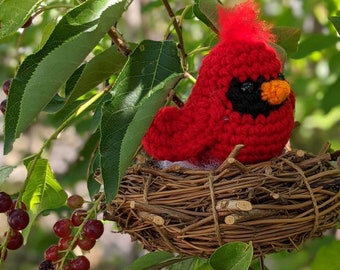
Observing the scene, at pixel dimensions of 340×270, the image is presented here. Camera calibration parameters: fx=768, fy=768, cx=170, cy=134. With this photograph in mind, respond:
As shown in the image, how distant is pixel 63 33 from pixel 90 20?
4 cm

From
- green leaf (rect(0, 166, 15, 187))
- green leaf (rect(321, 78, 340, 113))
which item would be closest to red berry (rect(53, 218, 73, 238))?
green leaf (rect(0, 166, 15, 187))

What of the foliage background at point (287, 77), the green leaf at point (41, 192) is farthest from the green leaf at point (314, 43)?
the green leaf at point (41, 192)

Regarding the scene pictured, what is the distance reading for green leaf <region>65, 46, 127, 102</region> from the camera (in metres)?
1.03

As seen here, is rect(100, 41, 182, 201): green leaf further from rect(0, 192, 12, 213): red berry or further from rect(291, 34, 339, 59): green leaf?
rect(291, 34, 339, 59): green leaf

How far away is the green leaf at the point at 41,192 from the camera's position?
46.4 inches

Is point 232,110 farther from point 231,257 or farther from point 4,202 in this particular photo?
point 4,202

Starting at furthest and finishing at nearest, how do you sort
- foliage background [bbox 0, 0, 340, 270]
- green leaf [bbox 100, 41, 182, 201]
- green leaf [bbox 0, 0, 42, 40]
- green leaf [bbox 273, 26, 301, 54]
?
foliage background [bbox 0, 0, 340, 270] → green leaf [bbox 273, 26, 301, 54] → green leaf [bbox 0, 0, 42, 40] → green leaf [bbox 100, 41, 182, 201]

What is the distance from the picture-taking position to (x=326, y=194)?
94 centimetres

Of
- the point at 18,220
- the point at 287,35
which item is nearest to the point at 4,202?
the point at 18,220

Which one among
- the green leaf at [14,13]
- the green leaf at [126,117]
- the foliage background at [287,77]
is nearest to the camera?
the green leaf at [126,117]

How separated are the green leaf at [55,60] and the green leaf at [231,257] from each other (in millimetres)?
264

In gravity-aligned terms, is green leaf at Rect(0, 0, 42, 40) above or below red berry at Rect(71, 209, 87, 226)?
above

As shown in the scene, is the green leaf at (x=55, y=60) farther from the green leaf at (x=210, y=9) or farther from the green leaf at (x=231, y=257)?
the green leaf at (x=231, y=257)

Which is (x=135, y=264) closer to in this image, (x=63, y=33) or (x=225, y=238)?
(x=225, y=238)
